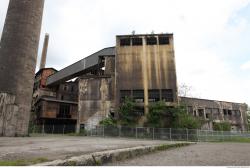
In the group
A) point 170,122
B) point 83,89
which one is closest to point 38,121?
point 83,89

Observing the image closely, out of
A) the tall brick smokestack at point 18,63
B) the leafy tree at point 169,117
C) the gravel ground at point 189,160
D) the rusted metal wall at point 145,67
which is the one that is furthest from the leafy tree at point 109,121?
the gravel ground at point 189,160

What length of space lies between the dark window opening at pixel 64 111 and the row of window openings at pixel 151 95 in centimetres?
1518

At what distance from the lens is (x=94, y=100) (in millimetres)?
25109

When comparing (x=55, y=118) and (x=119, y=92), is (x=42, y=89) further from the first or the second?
(x=119, y=92)

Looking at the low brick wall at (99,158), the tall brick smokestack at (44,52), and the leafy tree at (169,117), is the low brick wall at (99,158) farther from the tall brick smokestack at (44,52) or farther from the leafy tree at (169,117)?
the tall brick smokestack at (44,52)

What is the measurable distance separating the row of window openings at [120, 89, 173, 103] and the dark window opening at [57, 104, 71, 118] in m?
15.2

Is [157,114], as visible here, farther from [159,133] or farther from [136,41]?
[136,41]

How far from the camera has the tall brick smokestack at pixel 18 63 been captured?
56.7ft

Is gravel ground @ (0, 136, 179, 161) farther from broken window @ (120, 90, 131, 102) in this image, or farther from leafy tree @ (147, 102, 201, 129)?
broken window @ (120, 90, 131, 102)

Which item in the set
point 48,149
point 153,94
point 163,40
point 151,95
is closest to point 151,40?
point 163,40

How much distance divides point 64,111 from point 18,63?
1802 cm

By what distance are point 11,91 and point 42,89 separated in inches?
782

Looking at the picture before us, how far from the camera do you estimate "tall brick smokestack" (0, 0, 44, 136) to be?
17.3 meters

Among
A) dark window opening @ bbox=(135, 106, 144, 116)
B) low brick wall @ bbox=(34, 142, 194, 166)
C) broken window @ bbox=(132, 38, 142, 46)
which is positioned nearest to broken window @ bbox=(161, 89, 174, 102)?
dark window opening @ bbox=(135, 106, 144, 116)
